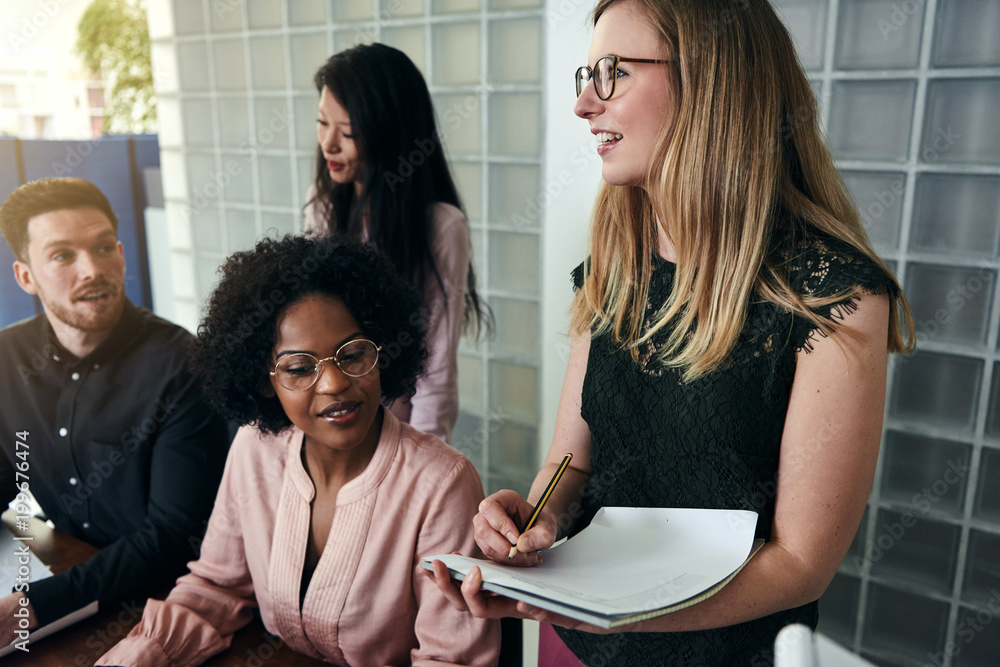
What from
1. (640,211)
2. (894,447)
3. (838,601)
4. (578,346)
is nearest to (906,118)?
(894,447)

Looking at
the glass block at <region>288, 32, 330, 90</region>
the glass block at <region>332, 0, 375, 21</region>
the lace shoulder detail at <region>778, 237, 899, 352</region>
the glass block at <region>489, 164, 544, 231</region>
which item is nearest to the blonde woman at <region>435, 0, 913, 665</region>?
the lace shoulder detail at <region>778, 237, 899, 352</region>

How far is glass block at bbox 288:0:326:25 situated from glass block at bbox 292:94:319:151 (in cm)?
27

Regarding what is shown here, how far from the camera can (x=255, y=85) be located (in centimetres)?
293

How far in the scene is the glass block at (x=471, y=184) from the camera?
8.36 ft

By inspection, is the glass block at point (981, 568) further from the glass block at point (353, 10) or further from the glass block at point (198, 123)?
the glass block at point (198, 123)

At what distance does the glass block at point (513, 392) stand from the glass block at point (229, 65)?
1570 mm

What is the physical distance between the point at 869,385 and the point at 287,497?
0.92 meters

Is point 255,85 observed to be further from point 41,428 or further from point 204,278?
point 41,428

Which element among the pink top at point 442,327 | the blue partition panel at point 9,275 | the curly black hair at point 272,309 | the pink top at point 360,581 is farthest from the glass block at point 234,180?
the pink top at point 360,581

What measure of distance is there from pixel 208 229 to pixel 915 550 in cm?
279

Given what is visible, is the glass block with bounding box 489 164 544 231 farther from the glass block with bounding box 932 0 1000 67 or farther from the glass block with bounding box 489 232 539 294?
the glass block with bounding box 932 0 1000 67

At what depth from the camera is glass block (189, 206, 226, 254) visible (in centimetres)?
303

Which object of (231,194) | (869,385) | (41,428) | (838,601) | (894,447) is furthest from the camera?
(231,194)

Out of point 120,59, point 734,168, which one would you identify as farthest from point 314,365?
point 120,59
